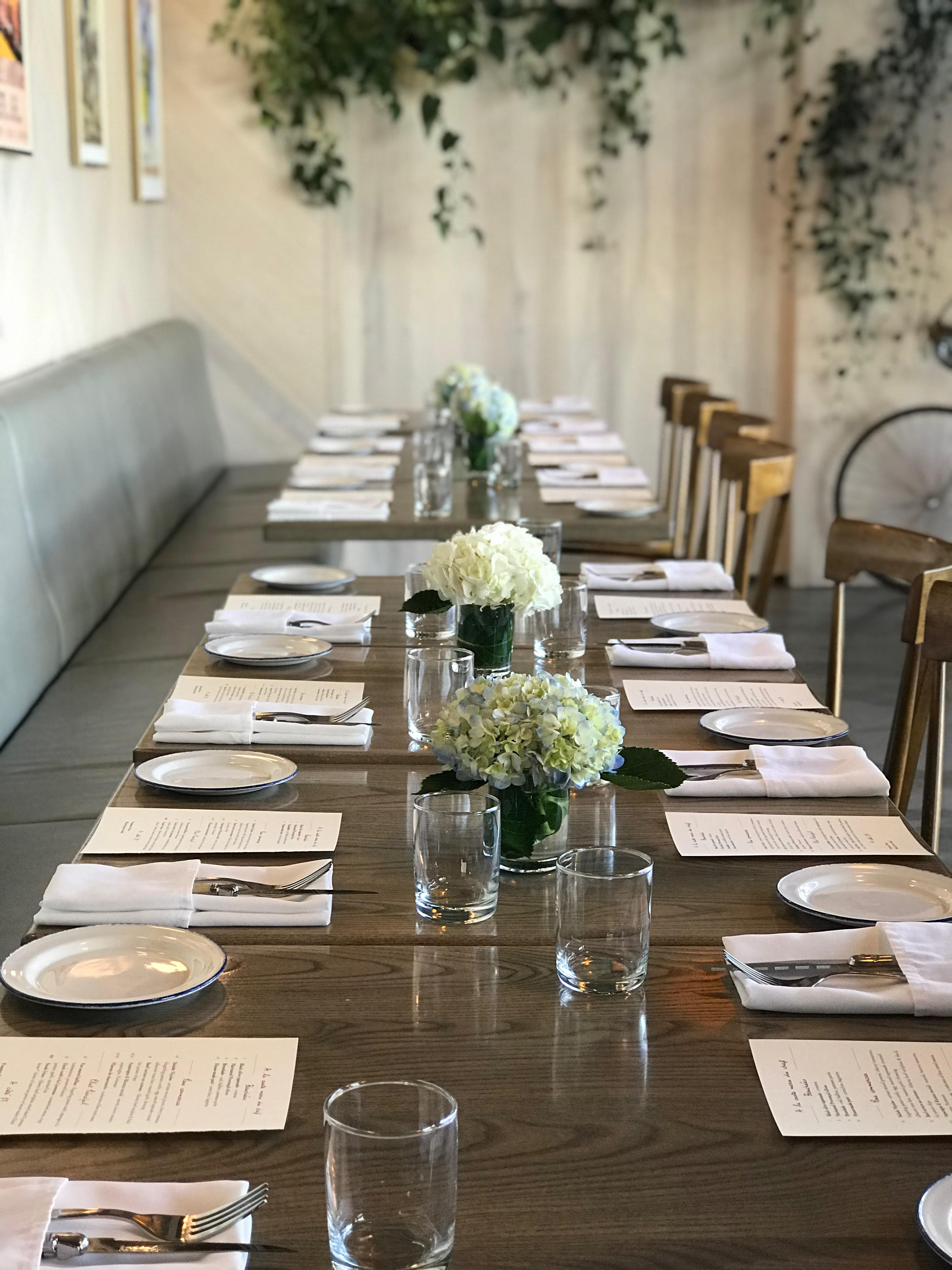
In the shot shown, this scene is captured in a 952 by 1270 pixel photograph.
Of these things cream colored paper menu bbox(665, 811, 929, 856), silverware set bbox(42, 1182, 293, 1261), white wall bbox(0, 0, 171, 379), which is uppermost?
white wall bbox(0, 0, 171, 379)

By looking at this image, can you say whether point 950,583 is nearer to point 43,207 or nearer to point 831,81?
point 43,207

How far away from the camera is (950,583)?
→ 2.07 m

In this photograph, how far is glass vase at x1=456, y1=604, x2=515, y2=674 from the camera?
2.02 m

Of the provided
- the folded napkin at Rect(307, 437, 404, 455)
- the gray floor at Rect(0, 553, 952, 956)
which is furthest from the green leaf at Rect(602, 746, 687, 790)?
the folded napkin at Rect(307, 437, 404, 455)

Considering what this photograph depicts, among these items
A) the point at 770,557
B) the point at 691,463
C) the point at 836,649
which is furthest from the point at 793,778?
the point at 691,463

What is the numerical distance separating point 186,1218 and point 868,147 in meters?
5.68

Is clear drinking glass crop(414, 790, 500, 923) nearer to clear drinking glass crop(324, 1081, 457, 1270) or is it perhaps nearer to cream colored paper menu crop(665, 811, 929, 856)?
cream colored paper menu crop(665, 811, 929, 856)

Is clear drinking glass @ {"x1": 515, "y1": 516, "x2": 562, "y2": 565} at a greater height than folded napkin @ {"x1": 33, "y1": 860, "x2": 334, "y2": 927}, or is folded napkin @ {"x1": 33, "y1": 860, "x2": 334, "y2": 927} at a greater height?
clear drinking glass @ {"x1": 515, "y1": 516, "x2": 562, "y2": 565}

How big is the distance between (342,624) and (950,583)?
92 cm

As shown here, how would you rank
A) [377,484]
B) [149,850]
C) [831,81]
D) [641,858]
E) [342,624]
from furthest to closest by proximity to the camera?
[831,81] → [377,484] → [342,624] → [149,850] → [641,858]

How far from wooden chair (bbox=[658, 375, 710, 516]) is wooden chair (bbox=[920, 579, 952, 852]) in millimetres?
2776

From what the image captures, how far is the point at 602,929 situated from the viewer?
1231 mm

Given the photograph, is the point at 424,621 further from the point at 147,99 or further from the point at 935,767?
the point at 147,99

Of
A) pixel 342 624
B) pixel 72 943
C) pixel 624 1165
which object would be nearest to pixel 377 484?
pixel 342 624
